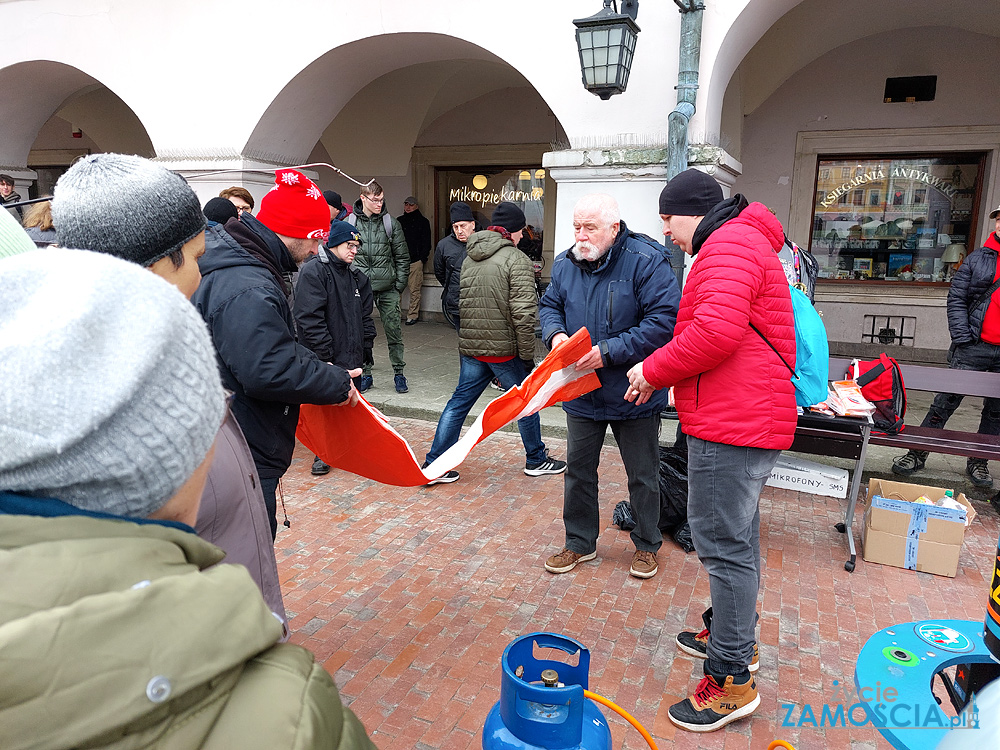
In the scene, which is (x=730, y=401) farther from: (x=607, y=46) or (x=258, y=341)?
(x=607, y=46)

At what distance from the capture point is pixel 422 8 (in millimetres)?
6977

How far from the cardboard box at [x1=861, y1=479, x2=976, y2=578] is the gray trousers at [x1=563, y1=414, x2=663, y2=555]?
1337 millimetres

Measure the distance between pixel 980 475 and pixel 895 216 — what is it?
20.3 feet

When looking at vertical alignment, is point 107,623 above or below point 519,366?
above

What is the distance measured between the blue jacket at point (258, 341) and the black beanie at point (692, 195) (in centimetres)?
153

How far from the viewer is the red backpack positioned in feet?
15.5

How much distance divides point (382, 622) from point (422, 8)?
6041 mm

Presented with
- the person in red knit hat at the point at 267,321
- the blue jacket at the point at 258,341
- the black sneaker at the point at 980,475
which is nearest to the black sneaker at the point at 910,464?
the black sneaker at the point at 980,475

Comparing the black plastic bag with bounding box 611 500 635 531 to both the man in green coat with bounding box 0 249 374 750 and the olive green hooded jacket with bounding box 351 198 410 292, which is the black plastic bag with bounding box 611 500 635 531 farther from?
the olive green hooded jacket with bounding box 351 198 410 292

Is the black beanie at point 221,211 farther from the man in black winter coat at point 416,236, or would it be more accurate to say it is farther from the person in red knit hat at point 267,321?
the man in black winter coat at point 416,236

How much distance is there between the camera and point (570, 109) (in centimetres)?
658

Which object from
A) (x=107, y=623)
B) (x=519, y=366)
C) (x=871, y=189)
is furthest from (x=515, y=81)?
(x=107, y=623)

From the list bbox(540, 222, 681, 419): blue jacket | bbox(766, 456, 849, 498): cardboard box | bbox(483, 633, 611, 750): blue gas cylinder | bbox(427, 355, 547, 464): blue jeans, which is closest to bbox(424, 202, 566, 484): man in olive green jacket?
bbox(427, 355, 547, 464): blue jeans

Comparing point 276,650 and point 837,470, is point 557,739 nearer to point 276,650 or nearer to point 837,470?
point 276,650
